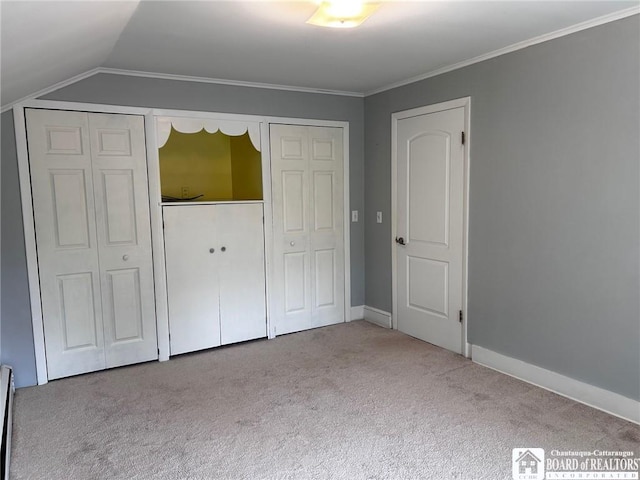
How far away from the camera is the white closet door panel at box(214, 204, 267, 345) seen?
3.85 m

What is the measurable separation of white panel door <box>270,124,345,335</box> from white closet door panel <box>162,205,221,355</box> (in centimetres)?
59

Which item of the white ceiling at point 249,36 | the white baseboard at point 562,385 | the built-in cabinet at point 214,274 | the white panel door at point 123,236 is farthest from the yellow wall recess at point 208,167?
the white baseboard at point 562,385

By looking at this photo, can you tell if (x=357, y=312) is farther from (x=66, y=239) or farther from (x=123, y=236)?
(x=66, y=239)

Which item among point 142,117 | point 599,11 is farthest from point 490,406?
point 142,117

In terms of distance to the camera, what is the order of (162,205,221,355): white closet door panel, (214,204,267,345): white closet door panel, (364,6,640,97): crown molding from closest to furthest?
(364,6,640,97): crown molding → (162,205,221,355): white closet door panel → (214,204,267,345): white closet door panel

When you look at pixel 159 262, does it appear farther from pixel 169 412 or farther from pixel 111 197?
pixel 169 412

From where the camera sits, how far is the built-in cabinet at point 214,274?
364cm

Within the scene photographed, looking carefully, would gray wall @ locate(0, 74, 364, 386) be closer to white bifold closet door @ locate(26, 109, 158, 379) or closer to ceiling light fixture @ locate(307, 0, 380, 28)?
white bifold closet door @ locate(26, 109, 158, 379)

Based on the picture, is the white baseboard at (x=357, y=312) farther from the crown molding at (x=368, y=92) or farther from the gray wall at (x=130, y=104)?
the crown molding at (x=368, y=92)

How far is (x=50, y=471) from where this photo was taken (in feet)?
7.30

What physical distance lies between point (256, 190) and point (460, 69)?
1975 millimetres

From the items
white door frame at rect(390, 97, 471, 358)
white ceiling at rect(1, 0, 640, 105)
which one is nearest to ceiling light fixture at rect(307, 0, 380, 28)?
white ceiling at rect(1, 0, 640, 105)

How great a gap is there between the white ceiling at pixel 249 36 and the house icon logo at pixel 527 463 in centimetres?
225

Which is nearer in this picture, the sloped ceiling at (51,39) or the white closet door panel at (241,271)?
the sloped ceiling at (51,39)
